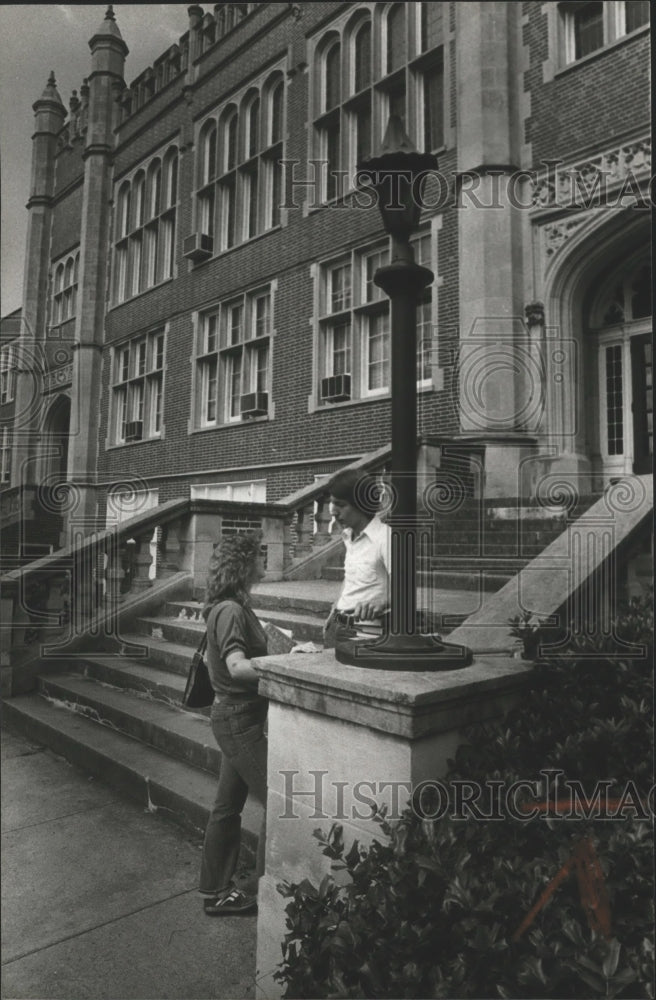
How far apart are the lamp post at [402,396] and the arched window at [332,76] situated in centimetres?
1098

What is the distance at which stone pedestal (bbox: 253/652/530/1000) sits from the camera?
84.4 inches

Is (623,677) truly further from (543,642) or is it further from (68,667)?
(68,667)

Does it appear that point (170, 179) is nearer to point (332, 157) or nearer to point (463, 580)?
point (332, 157)

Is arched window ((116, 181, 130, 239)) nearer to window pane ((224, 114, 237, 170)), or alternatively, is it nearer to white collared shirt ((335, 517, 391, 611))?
window pane ((224, 114, 237, 170))

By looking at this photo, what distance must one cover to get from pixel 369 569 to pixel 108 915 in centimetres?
199

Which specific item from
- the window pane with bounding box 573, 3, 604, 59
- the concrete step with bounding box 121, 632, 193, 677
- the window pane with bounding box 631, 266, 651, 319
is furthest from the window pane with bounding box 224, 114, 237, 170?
the concrete step with bounding box 121, 632, 193, 677

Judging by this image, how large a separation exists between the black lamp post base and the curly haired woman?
854 mm

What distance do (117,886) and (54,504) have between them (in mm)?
10254

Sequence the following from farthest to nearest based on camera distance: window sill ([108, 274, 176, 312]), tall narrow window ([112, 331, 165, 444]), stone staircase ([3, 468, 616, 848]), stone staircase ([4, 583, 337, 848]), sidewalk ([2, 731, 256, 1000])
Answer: tall narrow window ([112, 331, 165, 444]) → window sill ([108, 274, 176, 312]) → stone staircase ([3, 468, 616, 848]) → stone staircase ([4, 583, 337, 848]) → sidewalk ([2, 731, 256, 1000])

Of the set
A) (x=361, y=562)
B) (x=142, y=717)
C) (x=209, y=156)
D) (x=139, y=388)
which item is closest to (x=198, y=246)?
(x=209, y=156)

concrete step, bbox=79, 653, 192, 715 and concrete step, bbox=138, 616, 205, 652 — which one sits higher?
concrete step, bbox=138, 616, 205, 652

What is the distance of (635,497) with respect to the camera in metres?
4.88

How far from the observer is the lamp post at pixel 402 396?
2344 millimetres

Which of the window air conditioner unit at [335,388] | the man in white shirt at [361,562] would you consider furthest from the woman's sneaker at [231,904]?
the window air conditioner unit at [335,388]
